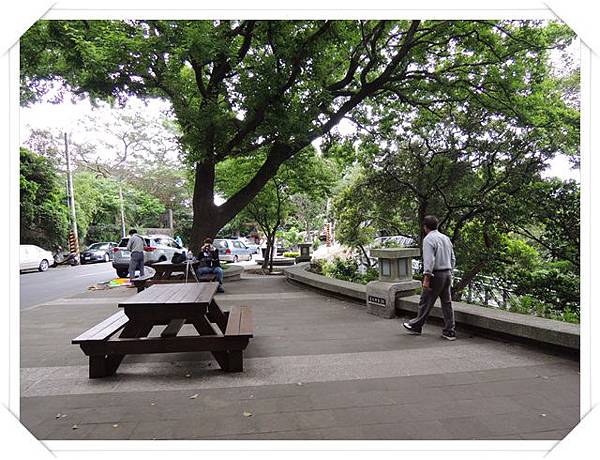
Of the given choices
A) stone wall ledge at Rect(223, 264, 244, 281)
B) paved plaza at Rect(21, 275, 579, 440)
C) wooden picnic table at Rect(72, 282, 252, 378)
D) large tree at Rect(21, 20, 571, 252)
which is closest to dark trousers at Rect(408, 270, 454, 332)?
paved plaza at Rect(21, 275, 579, 440)

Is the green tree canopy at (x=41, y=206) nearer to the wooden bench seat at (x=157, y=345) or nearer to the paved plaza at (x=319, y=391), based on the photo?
the paved plaza at (x=319, y=391)

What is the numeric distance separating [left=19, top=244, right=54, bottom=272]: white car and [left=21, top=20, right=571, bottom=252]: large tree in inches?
415

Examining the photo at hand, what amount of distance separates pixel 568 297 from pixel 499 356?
4479 millimetres

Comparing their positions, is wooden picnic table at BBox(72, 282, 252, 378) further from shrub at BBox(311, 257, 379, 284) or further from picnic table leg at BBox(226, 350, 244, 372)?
shrub at BBox(311, 257, 379, 284)

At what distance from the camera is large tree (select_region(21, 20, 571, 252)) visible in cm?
810

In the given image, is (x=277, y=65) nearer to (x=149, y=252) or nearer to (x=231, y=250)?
(x=149, y=252)

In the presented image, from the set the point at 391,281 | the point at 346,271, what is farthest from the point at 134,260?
the point at 391,281

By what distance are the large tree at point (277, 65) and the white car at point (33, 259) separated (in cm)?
1053

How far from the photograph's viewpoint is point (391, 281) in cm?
639

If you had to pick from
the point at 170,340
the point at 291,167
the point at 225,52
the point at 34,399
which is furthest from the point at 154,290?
the point at 291,167

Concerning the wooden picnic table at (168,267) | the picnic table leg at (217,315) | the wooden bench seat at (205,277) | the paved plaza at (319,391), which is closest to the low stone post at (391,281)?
the paved plaza at (319,391)

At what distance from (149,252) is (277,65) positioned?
10132 millimetres

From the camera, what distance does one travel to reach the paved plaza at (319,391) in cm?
273

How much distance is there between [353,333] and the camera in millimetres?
5305
